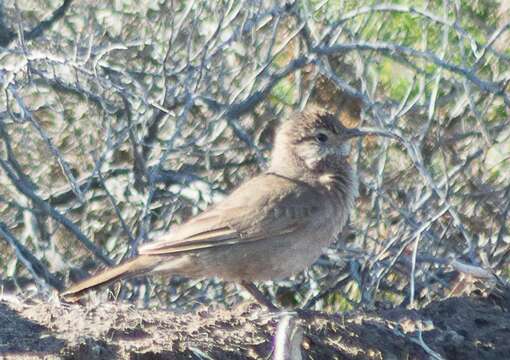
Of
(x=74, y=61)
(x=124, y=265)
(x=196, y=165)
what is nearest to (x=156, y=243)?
(x=124, y=265)

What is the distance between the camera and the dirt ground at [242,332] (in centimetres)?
511

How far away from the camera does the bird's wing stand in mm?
6258

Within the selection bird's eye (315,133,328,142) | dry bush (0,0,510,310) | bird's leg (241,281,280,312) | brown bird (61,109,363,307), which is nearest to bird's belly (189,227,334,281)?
brown bird (61,109,363,307)

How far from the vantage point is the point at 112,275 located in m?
6.04

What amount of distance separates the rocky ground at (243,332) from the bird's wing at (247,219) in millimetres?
485

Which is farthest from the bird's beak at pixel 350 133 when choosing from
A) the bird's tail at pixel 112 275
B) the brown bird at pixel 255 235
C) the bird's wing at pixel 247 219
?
the bird's tail at pixel 112 275

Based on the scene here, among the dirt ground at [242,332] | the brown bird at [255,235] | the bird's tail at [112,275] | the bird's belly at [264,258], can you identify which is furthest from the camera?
the bird's belly at [264,258]

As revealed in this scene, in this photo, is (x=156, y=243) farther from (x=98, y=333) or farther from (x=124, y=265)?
(x=98, y=333)

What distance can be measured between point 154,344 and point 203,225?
4.22ft

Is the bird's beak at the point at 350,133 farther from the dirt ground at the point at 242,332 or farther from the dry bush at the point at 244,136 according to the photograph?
the dirt ground at the point at 242,332

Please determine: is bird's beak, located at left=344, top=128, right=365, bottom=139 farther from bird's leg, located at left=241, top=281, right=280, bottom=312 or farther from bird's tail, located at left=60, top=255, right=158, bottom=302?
bird's tail, located at left=60, top=255, right=158, bottom=302

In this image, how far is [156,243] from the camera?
6.25 meters

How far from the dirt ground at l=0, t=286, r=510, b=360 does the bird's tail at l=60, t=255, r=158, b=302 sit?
0.91ft

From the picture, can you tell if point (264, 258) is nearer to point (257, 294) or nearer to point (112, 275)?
point (257, 294)
